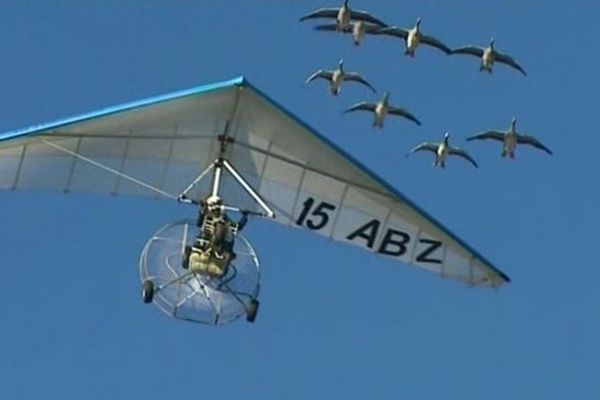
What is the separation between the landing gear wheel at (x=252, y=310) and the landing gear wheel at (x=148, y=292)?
224 centimetres

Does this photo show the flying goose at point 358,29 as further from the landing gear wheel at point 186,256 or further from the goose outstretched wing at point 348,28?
the landing gear wheel at point 186,256

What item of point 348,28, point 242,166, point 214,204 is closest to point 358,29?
point 348,28

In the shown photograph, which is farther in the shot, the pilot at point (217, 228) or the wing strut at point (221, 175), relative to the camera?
the wing strut at point (221, 175)

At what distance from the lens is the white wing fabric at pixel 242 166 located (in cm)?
5475

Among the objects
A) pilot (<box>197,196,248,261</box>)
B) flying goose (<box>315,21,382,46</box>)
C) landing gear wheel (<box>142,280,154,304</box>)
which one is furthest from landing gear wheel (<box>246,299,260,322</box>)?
flying goose (<box>315,21,382,46</box>)

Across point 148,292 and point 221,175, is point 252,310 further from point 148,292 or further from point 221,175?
point 221,175

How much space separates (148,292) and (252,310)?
2442 mm

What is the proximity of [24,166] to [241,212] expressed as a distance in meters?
5.62

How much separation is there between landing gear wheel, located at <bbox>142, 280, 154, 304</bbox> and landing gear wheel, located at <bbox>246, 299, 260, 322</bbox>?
2.24 metres

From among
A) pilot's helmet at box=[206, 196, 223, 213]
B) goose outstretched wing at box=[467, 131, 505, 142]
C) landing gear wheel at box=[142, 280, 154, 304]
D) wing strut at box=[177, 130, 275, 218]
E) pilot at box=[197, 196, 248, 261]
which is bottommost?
landing gear wheel at box=[142, 280, 154, 304]

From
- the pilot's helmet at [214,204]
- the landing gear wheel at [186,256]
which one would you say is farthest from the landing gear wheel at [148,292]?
the pilot's helmet at [214,204]

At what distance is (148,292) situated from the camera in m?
52.9

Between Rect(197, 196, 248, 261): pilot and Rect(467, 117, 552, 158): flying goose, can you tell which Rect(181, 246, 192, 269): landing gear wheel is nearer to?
Rect(197, 196, 248, 261): pilot

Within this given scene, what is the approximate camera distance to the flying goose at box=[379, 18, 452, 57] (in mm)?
79312
